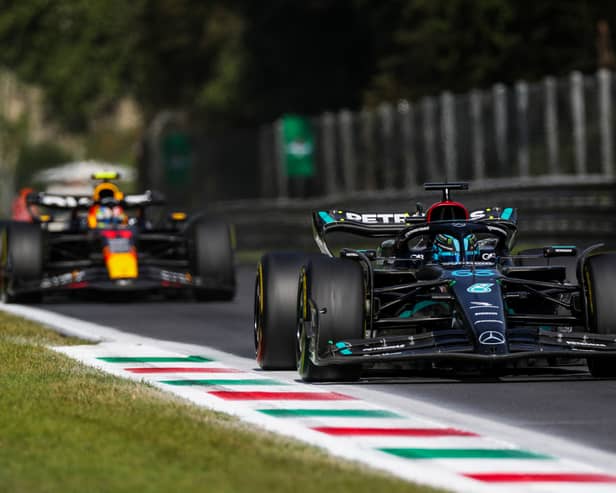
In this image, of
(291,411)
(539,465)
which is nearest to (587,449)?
(539,465)

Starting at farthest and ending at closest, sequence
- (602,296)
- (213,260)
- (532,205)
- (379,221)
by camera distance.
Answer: (532,205) < (213,260) < (379,221) < (602,296)

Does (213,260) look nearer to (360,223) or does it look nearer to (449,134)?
(360,223)

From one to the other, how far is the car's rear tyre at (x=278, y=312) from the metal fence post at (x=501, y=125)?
63.3ft

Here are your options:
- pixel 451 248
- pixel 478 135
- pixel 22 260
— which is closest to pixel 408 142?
pixel 478 135

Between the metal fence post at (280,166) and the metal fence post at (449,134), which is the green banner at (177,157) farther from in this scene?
the metal fence post at (449,134)

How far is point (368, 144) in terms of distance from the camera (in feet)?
121

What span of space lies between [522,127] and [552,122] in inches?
40.1

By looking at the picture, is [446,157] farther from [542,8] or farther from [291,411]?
[291,411]

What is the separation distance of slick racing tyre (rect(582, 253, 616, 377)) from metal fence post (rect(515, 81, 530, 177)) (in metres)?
18.9

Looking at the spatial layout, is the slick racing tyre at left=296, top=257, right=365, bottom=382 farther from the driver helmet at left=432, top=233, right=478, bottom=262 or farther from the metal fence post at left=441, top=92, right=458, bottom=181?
the metal fence post at left=441, top=92, right=458, bottom=181

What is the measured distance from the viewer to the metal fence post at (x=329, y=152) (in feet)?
128

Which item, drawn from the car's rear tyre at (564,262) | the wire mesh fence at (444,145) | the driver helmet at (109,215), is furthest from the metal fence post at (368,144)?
the car's rear tyre at (564,262)

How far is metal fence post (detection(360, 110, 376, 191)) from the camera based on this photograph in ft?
121

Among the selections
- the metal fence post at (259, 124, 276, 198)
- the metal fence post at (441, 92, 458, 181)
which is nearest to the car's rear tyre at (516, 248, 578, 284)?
the metal fence post at (441, 92, 458, 181)
